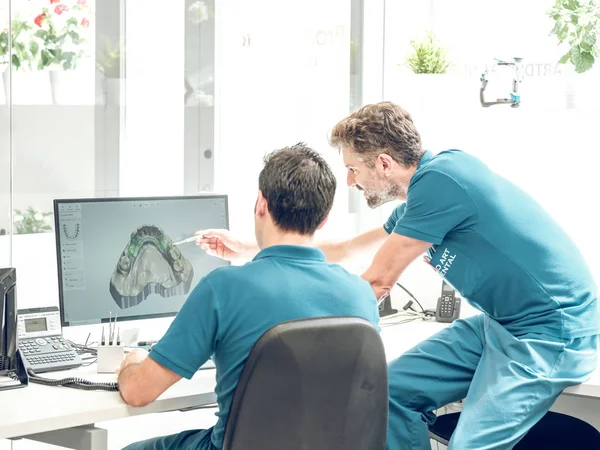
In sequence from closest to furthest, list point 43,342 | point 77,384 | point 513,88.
→ point 77,384 < point 43,342 < point 513,88

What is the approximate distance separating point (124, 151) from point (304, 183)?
67.1 inches

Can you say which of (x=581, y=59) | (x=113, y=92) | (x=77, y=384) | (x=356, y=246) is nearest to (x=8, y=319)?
(x=77, y=384)

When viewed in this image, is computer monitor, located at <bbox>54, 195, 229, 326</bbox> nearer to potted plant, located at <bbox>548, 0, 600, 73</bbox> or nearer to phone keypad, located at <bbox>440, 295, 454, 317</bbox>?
phone keypad, located at <bbox>440, 295, 454, 317</bbox>

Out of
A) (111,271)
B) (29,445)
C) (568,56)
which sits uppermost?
(568,56)

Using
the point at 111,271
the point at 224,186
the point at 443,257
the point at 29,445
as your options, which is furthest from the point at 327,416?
the point at 224,186

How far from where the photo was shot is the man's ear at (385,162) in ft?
8.29

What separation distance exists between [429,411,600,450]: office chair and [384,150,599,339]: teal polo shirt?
34cm

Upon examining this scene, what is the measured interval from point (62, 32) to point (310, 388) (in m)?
2.05

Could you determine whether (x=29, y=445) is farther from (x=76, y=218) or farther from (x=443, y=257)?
(x=443, y=257)

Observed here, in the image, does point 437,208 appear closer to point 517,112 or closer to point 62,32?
point 517,112

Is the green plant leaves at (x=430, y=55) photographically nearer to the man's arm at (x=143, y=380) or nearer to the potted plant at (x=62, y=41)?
the potted plant at (x=62, y=41)

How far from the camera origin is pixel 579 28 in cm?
315

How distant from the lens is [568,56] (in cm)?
321

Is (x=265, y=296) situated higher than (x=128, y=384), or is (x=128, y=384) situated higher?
(x=265, y=296)
